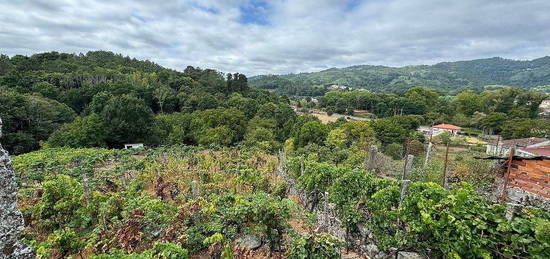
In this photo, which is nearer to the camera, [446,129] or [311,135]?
[311,135]

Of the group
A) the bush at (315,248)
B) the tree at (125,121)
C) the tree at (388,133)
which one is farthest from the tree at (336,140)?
the bush at (315,248)

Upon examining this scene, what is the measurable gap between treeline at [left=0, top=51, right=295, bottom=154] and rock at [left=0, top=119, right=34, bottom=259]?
2194cm

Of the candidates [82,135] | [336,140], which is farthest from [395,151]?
[82,135]

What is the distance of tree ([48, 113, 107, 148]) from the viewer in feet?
72.2

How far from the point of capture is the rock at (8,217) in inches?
77.4

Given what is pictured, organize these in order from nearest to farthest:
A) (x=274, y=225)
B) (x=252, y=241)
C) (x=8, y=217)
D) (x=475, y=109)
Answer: (x=8, y=217) → (x=274, y=225) → (x=252, y=241) → (x=475, y=109)

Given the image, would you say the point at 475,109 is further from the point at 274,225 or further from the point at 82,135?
the point at 82,135

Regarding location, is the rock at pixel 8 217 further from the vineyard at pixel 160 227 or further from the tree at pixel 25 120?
the tree at pixel 25 120

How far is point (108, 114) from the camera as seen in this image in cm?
2428

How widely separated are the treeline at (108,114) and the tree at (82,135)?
0.07 metres

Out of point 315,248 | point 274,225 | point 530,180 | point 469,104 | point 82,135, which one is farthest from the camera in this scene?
point 469,104

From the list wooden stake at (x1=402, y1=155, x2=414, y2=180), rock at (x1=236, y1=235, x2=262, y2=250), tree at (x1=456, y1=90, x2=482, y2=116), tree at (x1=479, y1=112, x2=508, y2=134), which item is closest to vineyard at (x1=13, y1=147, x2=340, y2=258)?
rock at (x1=236, y1=235, x2=262, y2=250)

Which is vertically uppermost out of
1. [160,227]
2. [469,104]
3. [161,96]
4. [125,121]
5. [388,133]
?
[161,96]

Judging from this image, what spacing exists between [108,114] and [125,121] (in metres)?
1.73
